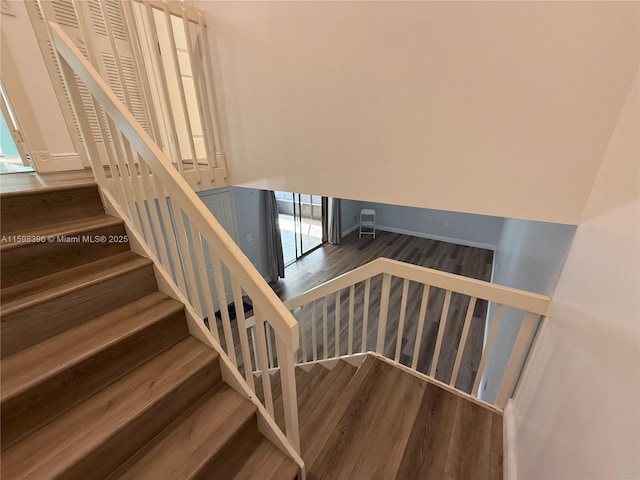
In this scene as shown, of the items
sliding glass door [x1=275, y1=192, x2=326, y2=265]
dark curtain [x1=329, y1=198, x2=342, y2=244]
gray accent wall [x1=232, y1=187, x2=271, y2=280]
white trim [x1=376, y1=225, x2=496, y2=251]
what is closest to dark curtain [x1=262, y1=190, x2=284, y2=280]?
gray accent wall [x1=232, y1=187, x2=271, y2=280]

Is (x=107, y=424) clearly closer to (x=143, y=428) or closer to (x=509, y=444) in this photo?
(x=143, y=428)

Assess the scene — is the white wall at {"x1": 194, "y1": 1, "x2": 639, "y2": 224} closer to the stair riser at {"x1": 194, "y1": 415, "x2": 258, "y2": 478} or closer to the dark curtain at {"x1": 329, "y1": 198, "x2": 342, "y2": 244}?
the stair riser at {"x1": 194, "y1": 415, "x2": 258, "y2": 478}

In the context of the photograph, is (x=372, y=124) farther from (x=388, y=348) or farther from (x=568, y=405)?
(x=388, y=348)

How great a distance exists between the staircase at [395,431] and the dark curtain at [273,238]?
3.36 meters

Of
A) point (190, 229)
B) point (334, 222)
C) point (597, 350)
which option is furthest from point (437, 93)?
point (334, 222)

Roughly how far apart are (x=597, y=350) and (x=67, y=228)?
2.23 metres

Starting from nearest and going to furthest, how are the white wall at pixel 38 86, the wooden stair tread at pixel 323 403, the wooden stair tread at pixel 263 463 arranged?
the wooden stair tread at pixel 263 463
the wooden stair tread at pixel 323 403
the white wall at pixel 38 86

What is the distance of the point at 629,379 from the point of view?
0.59 meters

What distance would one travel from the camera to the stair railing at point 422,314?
4.65 feet

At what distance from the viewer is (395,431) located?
1459 millimetres

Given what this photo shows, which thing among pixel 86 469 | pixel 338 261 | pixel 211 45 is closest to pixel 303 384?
pixel 86 469

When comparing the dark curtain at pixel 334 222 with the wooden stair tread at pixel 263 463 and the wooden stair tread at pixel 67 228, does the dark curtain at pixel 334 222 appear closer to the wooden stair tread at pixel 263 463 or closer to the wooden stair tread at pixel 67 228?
the wooden stair tread at pixel 67 228

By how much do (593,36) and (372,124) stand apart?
0.93 m

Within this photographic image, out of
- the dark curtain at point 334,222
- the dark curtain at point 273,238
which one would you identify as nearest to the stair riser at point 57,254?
the dark curtain at point 273,238
